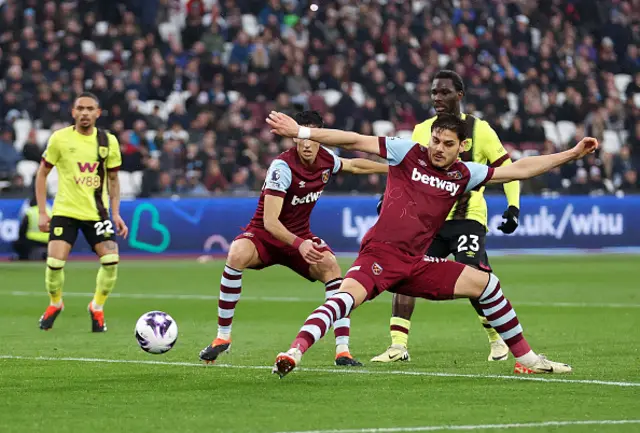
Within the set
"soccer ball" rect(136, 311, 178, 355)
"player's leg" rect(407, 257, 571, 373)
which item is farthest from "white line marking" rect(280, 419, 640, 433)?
"soccer ball" rect(136, 311, 178, 355)

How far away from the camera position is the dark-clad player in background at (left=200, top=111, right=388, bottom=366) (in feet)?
32.3

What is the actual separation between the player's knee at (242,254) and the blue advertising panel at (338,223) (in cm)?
1429

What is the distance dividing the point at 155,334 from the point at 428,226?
7.26ft

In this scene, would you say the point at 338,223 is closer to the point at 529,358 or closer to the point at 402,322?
the point at 402,322

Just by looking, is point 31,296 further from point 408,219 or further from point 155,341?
point 408,219

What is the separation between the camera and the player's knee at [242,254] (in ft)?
33.2

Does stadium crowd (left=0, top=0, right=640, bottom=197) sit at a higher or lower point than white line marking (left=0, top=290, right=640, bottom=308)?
higher

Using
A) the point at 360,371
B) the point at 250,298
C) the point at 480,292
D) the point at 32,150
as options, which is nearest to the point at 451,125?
the point at 480,292

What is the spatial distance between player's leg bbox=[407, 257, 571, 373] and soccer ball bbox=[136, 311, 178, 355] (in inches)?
76.2

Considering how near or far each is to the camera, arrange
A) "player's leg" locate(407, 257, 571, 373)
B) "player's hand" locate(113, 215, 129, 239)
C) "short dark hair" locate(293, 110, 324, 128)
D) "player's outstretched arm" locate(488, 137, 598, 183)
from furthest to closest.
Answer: "player's hand" locate(113, 215, 129, 239) < "short dark hair" locate(293, 110, 324, 128) < "player's outstretched arm" locate(488, 137, 598, 183) < "player's leg" locate(407, 257, 571, 373)

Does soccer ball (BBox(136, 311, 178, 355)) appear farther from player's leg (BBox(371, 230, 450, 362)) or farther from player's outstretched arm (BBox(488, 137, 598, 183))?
player's outstretched arm (BBox(488, 137, 598, 183))

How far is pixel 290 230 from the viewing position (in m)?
10.1

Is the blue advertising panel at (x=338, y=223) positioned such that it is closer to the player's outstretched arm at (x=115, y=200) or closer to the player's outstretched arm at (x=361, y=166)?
the player's outstretched arm at (x=115, y=200)

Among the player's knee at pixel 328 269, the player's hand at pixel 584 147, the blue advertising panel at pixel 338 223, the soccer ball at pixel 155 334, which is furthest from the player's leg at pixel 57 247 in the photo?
the blue advertising panel at pixel 338 223
